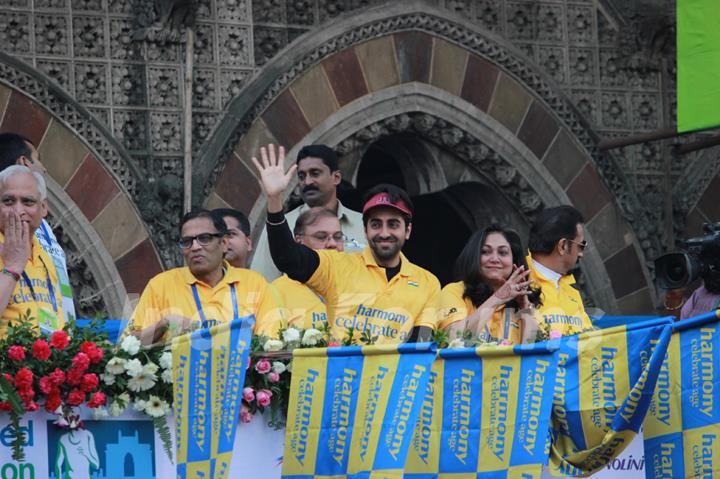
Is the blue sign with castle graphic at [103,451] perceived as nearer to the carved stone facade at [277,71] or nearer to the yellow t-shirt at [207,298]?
the yellow t-shirt at [207,298]

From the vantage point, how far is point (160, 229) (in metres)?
12.0

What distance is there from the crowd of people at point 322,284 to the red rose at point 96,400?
579 mm

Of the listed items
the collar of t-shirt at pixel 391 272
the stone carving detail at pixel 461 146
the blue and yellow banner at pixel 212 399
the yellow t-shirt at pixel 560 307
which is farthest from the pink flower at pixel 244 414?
the stone carving detail at pixel 461 146

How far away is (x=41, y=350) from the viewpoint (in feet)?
24.2

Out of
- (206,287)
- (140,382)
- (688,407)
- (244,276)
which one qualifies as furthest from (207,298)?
(688,407)

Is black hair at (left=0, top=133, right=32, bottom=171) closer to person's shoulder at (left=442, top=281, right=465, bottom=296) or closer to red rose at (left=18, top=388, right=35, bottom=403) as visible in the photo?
red rose at (left=18, top=388, right=35, bottom=403)

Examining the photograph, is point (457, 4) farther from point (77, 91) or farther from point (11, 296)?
point (11, 296)

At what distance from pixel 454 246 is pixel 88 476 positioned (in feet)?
26.4

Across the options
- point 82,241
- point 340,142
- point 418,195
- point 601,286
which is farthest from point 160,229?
point 601,286

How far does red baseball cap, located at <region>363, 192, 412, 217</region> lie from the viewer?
878 cm

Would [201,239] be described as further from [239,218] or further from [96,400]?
[96,400]

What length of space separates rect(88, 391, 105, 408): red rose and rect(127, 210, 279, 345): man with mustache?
100cm

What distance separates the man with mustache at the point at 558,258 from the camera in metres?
9.29

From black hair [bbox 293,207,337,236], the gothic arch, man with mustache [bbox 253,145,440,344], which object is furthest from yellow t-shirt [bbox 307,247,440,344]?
the gothic arch
